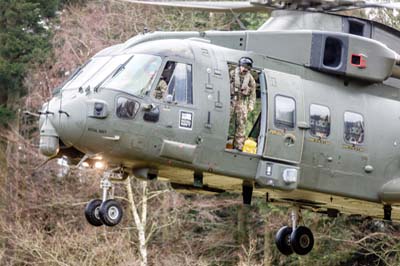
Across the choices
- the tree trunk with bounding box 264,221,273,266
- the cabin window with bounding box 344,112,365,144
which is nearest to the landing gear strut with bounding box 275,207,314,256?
the cabin window with bounding box 344,112,365,144

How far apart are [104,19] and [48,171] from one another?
5178 mm

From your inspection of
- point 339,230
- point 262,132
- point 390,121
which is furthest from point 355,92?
point 339,230

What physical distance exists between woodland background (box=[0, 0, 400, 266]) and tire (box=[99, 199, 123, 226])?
43.9 feet

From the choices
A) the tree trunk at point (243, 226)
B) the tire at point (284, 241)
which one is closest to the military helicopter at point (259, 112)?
the tire at point (284, 241)

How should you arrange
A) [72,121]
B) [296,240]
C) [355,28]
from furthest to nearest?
[296,240]
[355,28]
[72,121]

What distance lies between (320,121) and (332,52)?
47.2 inches

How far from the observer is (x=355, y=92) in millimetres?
17031

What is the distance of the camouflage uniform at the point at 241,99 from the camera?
15688 millimetres

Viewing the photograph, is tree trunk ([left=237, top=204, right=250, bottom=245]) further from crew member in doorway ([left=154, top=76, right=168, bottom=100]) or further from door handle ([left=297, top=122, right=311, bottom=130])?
crew member in doorway ([left=154, top=76, right=168, bottom=100])

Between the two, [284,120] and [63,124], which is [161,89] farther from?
[284,120]

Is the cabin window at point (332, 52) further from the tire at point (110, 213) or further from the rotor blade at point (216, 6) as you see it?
the tire at point (110, 213)

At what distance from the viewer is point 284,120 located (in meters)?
15.9

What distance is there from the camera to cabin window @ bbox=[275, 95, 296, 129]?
15844 millimetres

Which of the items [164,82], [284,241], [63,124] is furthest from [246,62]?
[284,241]
